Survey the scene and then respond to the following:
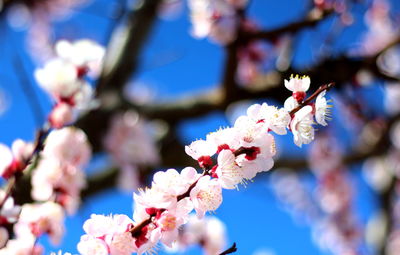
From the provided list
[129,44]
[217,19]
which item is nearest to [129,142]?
[129,44]

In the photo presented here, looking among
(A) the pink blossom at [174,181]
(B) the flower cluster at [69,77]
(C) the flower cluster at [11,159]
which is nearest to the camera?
(A) the pink blossom at [174,181]

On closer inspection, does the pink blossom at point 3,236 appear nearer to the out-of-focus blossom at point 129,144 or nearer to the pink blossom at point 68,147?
the pink blossom at point 68,147

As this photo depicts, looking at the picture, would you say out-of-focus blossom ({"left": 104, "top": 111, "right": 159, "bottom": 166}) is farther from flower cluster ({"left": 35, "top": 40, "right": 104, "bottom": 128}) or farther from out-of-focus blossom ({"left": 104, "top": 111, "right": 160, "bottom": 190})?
flower cluster ({"left": 35, "top": 40, "right": 104, "bottom": 128})

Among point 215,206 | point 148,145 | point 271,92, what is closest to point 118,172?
point 148,145

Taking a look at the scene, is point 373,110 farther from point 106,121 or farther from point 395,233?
point 395,233

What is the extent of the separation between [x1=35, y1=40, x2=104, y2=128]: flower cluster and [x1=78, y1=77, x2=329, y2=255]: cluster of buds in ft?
2.20

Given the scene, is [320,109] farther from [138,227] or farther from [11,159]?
[11,159]

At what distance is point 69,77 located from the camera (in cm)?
144

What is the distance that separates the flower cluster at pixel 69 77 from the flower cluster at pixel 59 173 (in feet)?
0.28

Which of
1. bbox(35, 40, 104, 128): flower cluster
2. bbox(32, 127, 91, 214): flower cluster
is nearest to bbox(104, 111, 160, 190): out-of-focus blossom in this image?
bbox(32, 127, 91, 214): flower cluster

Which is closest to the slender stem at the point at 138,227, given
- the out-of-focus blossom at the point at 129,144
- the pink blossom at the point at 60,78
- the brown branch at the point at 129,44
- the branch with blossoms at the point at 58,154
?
the branch with blossoms at the point at 58,154

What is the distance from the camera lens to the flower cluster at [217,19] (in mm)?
1924

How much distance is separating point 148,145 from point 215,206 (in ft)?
6.14

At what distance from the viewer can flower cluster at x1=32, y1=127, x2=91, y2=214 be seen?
1.38 metres
